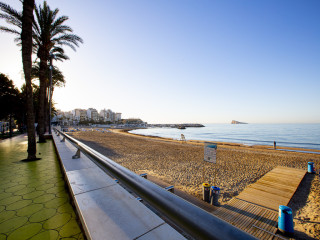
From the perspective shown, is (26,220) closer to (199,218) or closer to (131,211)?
(131,211)

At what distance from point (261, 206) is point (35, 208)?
5.76m

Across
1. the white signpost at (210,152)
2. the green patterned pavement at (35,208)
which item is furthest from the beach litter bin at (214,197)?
the green patterned pavement at (35,208)

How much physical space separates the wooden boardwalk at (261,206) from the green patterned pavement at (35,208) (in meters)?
3.87

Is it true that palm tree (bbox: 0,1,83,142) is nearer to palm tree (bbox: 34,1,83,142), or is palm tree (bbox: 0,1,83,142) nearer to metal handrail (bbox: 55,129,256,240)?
palm tree (bbox: 34,1,83,142)

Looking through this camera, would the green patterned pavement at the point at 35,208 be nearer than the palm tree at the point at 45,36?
Yes

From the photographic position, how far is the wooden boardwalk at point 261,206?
3565mm

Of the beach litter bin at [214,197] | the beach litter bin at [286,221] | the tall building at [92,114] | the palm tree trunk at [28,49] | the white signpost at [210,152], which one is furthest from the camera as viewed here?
the tall building at [92,114]

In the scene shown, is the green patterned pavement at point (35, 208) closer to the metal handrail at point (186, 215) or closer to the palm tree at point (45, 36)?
the metal handrail at point (186, 215)

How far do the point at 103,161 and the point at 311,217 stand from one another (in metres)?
6.22

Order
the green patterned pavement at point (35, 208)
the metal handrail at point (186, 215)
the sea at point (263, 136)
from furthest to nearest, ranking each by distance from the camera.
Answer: the sea at point (263, 136) → the green patterned pavement at point (35, 208) → the metal handrail at point (186, 215)

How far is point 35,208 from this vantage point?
2344mm

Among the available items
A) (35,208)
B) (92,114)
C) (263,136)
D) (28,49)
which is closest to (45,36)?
(28,49)

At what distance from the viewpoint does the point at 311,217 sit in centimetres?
414

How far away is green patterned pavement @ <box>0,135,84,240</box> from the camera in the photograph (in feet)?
6.02
